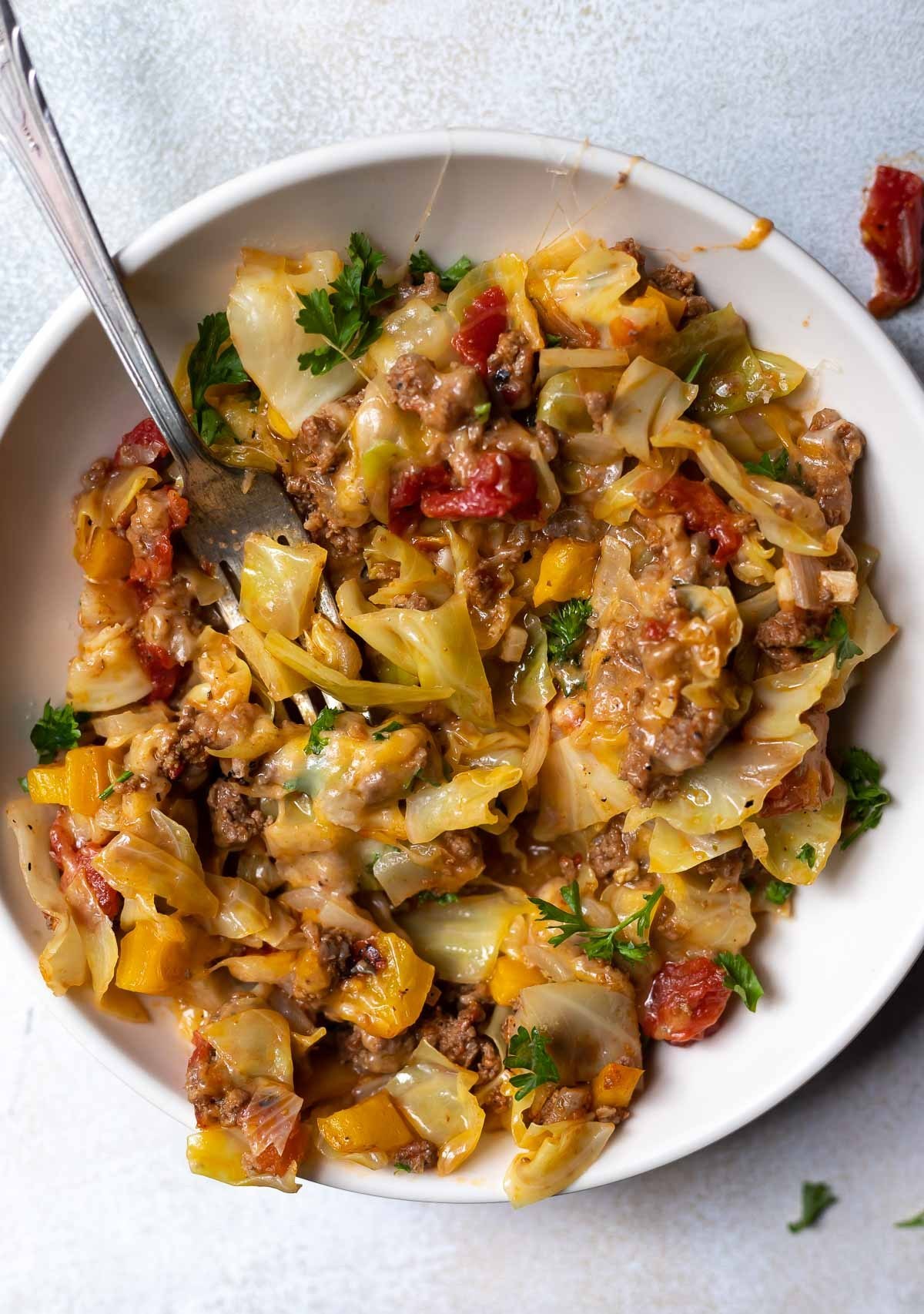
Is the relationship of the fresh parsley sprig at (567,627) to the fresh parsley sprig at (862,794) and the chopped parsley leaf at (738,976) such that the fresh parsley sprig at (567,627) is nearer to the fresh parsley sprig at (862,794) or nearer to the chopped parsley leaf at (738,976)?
the fresh parsley sprig at (862,794)

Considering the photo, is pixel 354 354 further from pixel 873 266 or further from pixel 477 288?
pixel 873 266

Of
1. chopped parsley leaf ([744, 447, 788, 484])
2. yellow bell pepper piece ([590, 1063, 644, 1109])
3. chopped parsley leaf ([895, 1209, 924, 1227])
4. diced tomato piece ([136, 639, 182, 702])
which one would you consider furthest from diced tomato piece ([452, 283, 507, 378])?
chopped parsley leaf ([895, 1209, 924, 1227])

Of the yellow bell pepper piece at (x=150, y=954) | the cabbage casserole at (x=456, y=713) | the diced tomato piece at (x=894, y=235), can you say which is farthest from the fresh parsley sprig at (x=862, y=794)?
the yellow bell pepper piece at (x=150, y=954)

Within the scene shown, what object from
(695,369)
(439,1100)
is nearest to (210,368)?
(695,369)

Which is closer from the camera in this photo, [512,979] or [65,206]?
[65,206]

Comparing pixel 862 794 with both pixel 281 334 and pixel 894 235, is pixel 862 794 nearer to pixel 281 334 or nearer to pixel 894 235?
pixel 894 235
